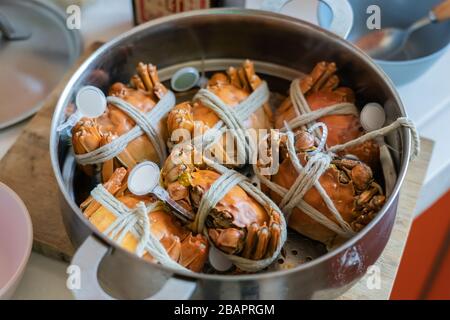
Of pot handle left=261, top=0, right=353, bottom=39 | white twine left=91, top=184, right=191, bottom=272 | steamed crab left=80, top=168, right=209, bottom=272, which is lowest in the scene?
steamed crab left=80, top=168, right=209, bottom=272

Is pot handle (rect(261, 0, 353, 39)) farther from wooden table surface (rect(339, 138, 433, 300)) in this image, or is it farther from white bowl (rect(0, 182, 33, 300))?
white bowl (rect(0, 182, 33, 300))

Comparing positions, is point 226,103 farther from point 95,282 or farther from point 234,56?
point 95,282

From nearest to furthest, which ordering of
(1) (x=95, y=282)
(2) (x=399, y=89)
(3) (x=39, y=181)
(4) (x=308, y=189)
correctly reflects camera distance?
(1) (x=95, y=282) < (4) (x=308, y=189) < (3) (x=39, y=181) < (2) (x=399, y=89)

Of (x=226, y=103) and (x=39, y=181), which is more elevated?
(x=226, y=103)

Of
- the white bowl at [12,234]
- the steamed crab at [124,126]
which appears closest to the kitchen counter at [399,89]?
the white bowl at [12,234]

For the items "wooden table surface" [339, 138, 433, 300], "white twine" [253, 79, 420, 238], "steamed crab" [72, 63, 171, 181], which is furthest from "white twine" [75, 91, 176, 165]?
"wooden table surface" [339, 138, 433, 300]

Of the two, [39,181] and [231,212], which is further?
[39,181]

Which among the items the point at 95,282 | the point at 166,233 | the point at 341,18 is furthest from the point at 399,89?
the point at 95,282
